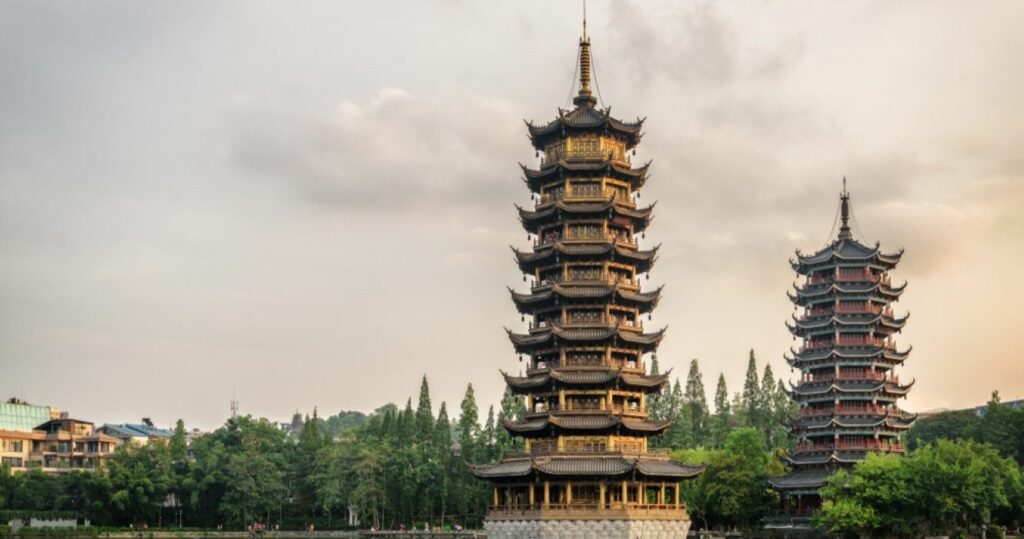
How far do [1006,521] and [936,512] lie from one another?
11.2 metres

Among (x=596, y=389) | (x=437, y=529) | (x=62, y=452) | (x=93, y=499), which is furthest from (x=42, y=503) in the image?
(x=596, y=389)

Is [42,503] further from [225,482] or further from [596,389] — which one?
[596,389]

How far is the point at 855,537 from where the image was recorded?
222 ft

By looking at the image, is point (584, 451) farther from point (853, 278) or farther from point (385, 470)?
A: point (385, 470)

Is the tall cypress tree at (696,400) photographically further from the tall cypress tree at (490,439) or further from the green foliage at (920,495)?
the green foliage at (920,495)

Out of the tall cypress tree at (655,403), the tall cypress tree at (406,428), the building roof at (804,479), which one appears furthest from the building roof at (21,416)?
the building roof at (804,479)

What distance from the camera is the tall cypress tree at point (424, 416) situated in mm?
107812

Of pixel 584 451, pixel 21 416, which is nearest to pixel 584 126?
pixel 584 451

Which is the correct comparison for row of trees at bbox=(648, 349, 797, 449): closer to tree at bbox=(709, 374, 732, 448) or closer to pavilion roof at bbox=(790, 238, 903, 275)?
tree at bbox=(709, 374, 732, 448)

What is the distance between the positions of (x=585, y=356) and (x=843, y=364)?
26.9 m

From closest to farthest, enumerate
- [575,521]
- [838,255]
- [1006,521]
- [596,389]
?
[575,521], [596,389], [1006,521], [838,255]

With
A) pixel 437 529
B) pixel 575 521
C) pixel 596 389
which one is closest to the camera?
pixel 575 521

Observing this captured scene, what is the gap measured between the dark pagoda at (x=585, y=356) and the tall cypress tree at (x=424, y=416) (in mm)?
41497

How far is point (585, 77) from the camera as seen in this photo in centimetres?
7338
